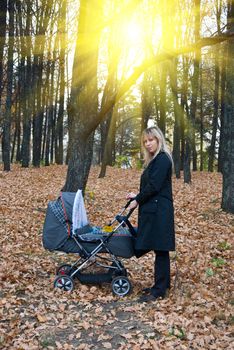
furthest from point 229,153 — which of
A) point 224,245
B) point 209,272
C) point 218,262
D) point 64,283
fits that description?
point 64,283

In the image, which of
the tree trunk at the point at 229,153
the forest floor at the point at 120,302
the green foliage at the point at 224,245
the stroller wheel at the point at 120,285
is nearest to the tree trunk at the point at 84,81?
the forest floor at the point at 120,302

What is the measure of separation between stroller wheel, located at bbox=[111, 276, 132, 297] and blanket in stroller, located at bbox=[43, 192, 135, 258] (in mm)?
358

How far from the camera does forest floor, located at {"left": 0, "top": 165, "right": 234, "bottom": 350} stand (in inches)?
187

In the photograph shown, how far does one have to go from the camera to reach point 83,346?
4602 millimetres

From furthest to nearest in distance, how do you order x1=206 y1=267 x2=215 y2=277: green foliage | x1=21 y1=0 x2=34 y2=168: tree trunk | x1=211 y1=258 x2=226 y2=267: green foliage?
x1=21 y1=0 x2=34 y2=168: tree trunk < x1=211 y1=258 x2=226 y2=267: green foliage < x1=206 y1=267 x2=215 y2=277: green foliage

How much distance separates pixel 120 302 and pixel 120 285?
0.28m

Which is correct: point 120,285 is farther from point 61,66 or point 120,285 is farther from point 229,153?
point 61,66

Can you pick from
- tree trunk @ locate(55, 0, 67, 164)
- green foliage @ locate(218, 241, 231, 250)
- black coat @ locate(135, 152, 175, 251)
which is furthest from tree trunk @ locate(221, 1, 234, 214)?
tree trunk @ locate(55, 0, 67, 164)

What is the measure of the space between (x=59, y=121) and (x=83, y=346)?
24549 millimetres

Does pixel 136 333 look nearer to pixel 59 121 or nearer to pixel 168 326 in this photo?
pixel 168 326

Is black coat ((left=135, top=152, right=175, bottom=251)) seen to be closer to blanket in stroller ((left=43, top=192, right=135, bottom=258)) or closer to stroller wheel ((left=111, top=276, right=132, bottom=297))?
blanket in stroller ((left=43, top=192, right=135, bottom=258))

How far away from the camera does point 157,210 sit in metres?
5.71

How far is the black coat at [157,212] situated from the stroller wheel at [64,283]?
122 centimetres

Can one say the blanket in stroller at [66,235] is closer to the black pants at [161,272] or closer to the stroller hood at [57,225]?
the stroller hood at [57,225]
